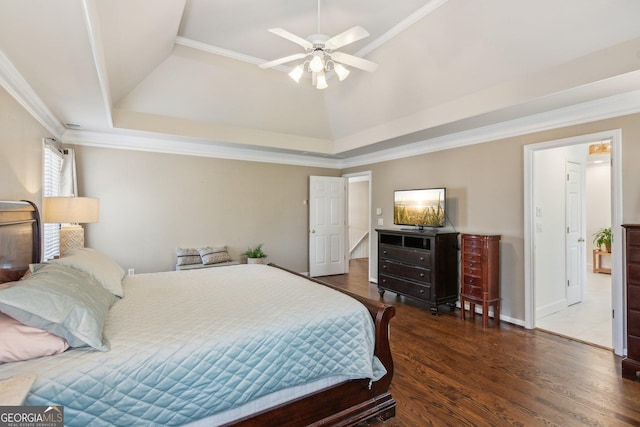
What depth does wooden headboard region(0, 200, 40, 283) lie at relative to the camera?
1.92 meters

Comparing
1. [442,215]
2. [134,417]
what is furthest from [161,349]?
[442,215]

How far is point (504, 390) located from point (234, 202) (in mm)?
4496

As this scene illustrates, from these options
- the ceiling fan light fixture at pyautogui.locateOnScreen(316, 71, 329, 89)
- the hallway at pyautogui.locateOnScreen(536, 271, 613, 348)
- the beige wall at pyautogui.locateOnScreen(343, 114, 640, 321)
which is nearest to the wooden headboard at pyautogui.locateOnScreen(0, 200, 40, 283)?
the ceiling fan light fixture at pyautogui.locateOnScreen(316, 71, 329, 89)

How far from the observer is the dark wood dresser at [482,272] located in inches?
142

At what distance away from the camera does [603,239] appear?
6.22 meters

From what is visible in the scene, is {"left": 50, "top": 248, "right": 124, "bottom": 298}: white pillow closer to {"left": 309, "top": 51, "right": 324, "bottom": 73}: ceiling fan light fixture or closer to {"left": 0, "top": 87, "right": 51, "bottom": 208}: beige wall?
{"left": 0, "top": 87, "right": 51, "bottom": 208}: beige wall

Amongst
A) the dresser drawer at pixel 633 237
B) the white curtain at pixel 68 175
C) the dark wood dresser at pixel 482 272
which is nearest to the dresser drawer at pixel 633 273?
the dresser drawer at pixel 633 237

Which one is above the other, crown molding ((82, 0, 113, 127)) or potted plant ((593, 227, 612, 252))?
crown molding ((82, 0, 113, 127))

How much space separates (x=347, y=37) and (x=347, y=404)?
2635mm

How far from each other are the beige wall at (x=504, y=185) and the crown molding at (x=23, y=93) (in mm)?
4637

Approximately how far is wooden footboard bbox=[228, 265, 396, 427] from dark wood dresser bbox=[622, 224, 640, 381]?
2.02 meters

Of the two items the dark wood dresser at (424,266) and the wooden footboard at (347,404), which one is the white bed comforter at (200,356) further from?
the dark wood dresser at (424,266)

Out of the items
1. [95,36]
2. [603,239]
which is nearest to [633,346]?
[95,36]

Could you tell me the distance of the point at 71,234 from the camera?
11.0 feet
